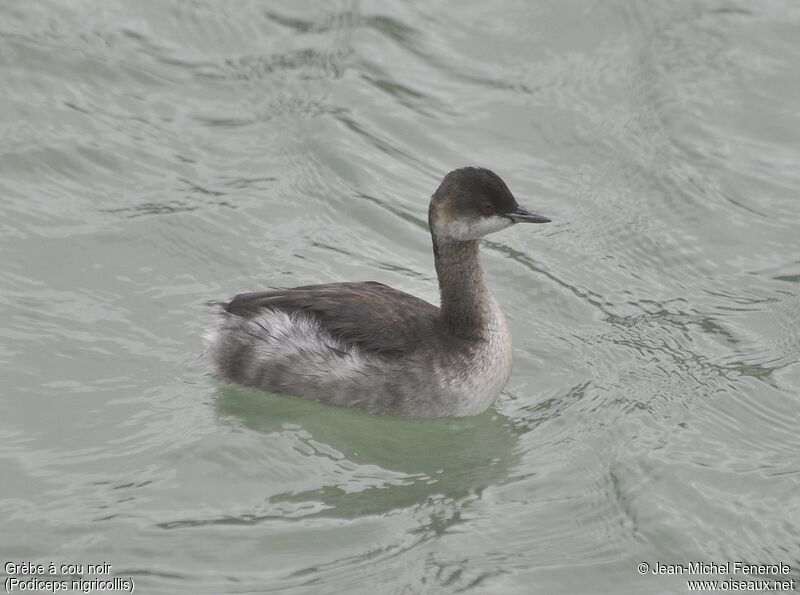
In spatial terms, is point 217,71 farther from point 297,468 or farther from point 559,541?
point 559,541

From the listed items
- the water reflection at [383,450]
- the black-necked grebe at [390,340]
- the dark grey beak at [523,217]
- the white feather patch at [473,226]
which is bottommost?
the water reflection at [383,450]

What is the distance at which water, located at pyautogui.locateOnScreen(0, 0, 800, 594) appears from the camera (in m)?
6.42

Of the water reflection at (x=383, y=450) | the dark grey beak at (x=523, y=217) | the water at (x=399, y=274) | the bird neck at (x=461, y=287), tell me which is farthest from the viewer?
the bird neck at (x=461, y=287)

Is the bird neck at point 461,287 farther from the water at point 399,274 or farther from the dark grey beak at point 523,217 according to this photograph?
the water at point 399,274

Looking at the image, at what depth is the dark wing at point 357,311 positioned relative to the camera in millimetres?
7551

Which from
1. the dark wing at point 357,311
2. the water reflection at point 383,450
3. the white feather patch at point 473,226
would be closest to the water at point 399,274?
the water reflection at point 383,450

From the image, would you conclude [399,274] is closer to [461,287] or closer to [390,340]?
[461,287]

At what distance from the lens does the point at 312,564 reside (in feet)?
20.0

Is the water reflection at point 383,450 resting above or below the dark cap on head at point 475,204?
below

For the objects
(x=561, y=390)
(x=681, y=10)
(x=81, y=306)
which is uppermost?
(x=681, y=10)

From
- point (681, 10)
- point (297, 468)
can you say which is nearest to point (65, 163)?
point (297, 468)

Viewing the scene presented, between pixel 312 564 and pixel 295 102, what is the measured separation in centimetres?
571

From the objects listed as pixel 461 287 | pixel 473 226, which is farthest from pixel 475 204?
pixel 461 287

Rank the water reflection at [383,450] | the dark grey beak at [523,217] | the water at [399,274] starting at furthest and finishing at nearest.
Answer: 1. the dark grey beak at [523,217]
2. the water reflection at [383,450]
3. the water at [399,274]
